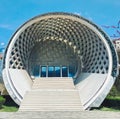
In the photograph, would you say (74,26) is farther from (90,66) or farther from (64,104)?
(64,104)

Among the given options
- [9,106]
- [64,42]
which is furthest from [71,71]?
[9,106]

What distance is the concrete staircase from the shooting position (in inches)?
893

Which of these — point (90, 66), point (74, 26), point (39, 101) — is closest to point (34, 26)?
point (74, 26)

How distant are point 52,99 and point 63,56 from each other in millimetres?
10214

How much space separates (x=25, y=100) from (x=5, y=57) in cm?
407

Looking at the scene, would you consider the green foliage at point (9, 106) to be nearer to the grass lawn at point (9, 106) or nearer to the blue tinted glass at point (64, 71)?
the grass lawn at point (9, 106)

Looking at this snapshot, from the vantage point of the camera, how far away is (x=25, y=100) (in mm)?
23797

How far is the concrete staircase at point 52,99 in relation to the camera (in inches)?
893

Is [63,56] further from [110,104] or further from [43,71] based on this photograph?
[110,104]

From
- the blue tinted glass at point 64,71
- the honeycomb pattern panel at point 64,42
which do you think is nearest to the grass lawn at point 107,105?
the honeycomb pattern panel at point 64,42

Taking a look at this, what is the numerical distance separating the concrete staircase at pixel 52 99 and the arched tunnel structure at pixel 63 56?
2.38ft

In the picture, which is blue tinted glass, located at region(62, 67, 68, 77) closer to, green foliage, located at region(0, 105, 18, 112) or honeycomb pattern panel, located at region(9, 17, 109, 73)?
honeycomb pattern panel, located at region(9, 17, 109, 73)

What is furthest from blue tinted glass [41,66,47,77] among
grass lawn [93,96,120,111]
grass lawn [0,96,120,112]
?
grass lawn [93,96,120,111]

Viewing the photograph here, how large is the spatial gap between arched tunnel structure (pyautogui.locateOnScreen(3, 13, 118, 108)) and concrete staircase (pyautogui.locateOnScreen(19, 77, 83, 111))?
0.72 metres
